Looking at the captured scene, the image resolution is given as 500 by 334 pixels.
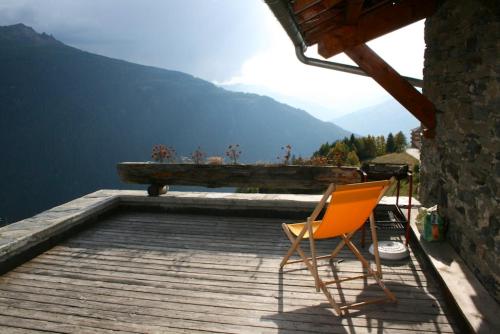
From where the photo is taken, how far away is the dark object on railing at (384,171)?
3737mm

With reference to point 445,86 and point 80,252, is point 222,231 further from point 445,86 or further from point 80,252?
point 445,86

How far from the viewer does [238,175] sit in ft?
17.1

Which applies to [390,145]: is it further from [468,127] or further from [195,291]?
[195,291]

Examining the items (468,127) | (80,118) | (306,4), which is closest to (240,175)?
(306,4)

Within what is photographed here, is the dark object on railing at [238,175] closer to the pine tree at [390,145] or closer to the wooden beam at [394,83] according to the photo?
the wooden beam at [394,83]

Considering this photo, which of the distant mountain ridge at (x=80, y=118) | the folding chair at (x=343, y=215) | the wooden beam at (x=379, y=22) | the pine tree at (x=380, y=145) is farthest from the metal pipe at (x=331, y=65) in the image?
the distant mountain ridge at (x=80, y=118)

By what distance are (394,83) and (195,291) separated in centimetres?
303

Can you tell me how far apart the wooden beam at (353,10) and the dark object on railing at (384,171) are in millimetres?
1529

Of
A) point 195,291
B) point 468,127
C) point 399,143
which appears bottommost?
point 195,291

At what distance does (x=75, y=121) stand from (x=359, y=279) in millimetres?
149517

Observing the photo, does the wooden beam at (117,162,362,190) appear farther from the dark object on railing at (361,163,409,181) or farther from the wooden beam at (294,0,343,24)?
the wooden beam at (294,0,343,24)

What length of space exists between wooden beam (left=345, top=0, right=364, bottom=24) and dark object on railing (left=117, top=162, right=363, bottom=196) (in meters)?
1.69

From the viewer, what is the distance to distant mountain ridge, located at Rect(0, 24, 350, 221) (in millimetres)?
113625

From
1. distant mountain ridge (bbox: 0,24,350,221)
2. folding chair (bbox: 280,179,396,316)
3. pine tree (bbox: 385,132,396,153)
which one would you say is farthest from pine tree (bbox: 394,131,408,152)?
distant mountain ridge (bbox: 0,24,350,221)
